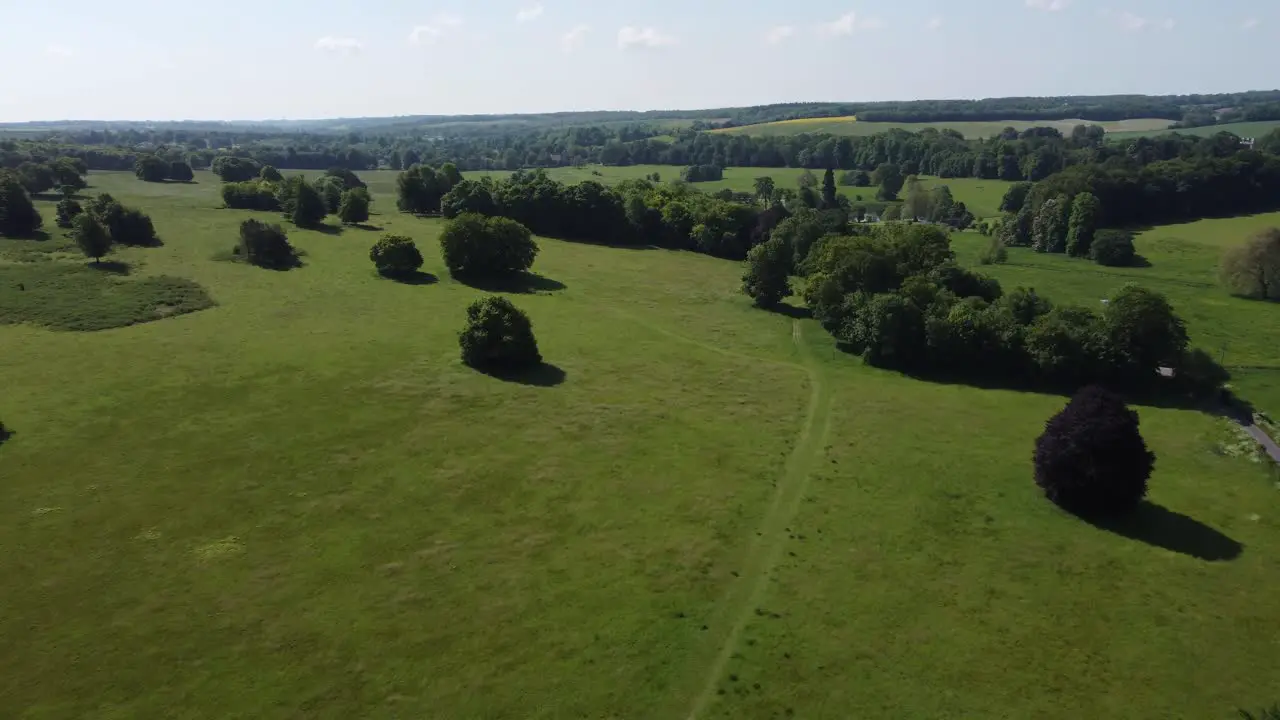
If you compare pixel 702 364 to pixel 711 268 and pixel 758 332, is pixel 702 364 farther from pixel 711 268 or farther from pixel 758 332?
pixel 711 268

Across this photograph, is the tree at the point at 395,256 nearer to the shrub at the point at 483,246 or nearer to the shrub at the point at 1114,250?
the shrub at the point at 483,246

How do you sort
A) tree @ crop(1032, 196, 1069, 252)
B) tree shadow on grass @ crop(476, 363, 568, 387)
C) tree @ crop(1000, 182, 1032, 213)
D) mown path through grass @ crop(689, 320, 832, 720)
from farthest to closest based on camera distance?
1. tree @ crop(1000, 182, 1032, 213)
2. tree @ crop(1032, 196, 1069, 252)
3. tree shadow on grass @ crop(476, 363, 568, 387)
4. mown path through grass @ crop(689, 320, 832, 720)

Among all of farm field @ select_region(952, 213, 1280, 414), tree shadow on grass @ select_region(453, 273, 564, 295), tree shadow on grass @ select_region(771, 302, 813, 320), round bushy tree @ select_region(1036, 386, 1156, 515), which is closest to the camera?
round bushy tree @ select_region(1036, 386, 1156, 515)

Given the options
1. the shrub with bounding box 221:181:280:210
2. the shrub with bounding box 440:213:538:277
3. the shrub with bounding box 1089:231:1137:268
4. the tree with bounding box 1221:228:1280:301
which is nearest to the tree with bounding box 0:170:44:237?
the shrub with bounding box 221:181:280:210

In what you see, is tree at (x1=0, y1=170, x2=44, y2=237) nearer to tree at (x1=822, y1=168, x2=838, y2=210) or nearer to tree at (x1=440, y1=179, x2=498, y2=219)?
tree at (x1=440, y1=179, x2=498, y2=219)

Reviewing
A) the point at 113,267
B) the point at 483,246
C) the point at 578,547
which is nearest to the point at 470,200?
the point at 483,246

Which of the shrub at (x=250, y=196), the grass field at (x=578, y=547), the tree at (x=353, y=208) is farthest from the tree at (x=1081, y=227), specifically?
the shrub at (x=250, y=196)

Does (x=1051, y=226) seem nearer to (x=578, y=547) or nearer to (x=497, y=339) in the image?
(x=497, y=339)
